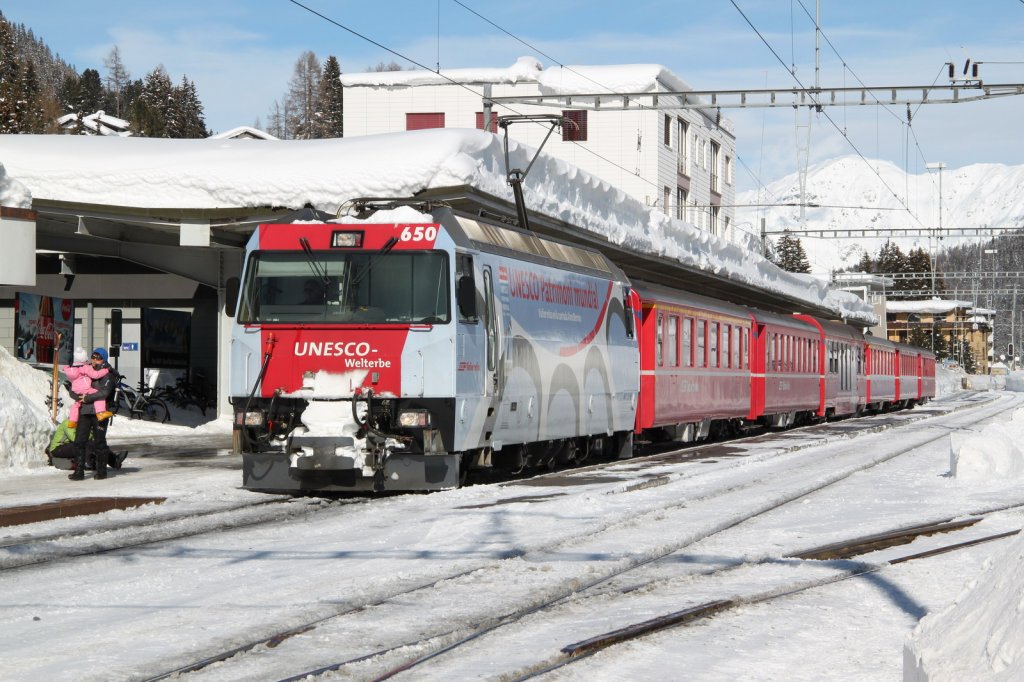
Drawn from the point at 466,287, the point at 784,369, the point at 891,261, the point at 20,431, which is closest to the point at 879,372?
the point at 784,369

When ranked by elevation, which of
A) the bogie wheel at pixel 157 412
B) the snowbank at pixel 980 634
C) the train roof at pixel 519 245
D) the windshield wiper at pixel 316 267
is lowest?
the bogie wheel at pixel 157 412

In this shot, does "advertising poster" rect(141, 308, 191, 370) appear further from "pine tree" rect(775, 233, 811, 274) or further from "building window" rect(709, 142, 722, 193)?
"pine tree" rect(775, 233, 811, 274)

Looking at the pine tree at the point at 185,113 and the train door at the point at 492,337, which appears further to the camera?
the pine tree at the point at 185,113

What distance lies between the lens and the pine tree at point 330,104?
130 metres

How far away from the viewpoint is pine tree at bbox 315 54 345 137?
130250 millimetres

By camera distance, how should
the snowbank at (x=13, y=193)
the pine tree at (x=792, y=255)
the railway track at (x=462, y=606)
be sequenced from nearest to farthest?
the railway track at (x=462, y=606)
the snowbank at (x=13, y=193)
the pine tree at (x=792, y=255)

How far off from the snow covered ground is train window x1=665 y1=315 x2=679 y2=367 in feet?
25.7

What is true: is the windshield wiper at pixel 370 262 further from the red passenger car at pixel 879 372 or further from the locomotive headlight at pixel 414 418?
the red passenger car at pixel 879 372

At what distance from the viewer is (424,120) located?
65.3m

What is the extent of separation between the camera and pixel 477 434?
15.7m

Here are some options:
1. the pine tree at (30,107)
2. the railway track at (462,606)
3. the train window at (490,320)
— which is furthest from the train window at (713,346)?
the pine tree at (30,107)

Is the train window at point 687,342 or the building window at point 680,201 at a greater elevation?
the building window at point 680,201

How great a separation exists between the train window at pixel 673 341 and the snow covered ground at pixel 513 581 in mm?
7841

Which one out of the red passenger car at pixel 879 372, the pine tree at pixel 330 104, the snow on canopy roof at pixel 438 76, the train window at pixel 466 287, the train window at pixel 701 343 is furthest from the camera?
the pine tree at pixel 330 104
